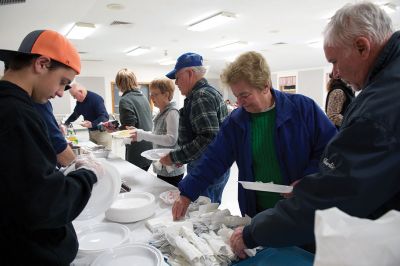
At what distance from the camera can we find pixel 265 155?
132cm

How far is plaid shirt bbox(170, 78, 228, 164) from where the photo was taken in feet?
5.76

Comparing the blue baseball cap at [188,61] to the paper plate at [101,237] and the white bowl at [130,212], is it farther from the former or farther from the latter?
the paper plate at [101,237]

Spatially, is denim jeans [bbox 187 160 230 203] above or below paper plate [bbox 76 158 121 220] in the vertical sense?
below

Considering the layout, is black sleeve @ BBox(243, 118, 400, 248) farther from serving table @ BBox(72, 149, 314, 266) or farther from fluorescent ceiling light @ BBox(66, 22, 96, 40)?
fluorescent ceiling light @ BBox(66, 22, 96, 40)

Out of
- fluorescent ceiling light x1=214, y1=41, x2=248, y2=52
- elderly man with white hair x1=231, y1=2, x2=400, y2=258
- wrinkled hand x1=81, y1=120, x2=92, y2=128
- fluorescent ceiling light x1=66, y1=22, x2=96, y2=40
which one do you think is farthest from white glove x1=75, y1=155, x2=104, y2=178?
fluorescent ceiling light x1=214, y1=41, x2=248, y2=52

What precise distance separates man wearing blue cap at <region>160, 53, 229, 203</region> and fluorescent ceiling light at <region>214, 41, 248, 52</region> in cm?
564

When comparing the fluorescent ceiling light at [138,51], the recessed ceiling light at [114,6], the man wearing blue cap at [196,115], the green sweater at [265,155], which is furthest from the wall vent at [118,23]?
the green sweater at [265,155]

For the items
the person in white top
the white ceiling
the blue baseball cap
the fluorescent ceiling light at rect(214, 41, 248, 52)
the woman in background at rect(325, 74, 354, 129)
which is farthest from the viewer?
the fluorescent ceiling light at rect(214, 41, 248, 52)

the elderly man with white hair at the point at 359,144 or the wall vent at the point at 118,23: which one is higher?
the wall vent at the point at 118,23

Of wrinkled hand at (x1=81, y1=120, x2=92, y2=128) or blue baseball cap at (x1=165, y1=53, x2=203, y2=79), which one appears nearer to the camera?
blue baseball cap at (x1=165, y1=53, x2=203, y2=79)

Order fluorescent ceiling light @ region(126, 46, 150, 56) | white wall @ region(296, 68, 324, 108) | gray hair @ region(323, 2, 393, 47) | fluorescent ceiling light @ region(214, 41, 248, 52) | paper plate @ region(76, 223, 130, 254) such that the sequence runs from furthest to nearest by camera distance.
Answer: white wall @ region(296, 68, 324, 108)
fluorescent ceiling light @ region(126, 46, 150, 56)
fluorescent ceiling light @ region(214, 41, 248, 52)
paper plate @ region(76, 223, 130, 254)
gray hair @ region(323, 2, 393, 47)

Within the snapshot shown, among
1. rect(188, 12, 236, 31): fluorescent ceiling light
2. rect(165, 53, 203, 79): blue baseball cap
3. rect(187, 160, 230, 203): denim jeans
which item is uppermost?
rect(188, 12, 236, 31): fluorescent ceiling light

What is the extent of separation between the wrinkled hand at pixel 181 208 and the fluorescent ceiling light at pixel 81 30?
474cm

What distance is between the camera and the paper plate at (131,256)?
100cm
